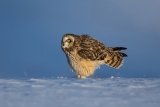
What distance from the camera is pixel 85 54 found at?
1070 centimetres

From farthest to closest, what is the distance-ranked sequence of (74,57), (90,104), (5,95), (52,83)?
(74,57)
(52,83)
(5,95)
(90,104)

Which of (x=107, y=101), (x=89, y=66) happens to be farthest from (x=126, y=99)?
(x=89, y=66)

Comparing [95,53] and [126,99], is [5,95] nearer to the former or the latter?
[126,99]

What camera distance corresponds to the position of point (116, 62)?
11.3 m

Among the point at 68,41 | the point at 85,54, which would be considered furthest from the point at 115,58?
the point at 68,41

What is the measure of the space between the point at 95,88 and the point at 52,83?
1182mm

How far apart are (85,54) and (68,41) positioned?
0.57 meters

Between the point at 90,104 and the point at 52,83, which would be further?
the point at 52,83

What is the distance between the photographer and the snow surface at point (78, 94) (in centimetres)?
625

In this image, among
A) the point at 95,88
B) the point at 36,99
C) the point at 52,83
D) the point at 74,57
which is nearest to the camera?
the point at 36,99

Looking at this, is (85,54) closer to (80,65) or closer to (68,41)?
(80,65)

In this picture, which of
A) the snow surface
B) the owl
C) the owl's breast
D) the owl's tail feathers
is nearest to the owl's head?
the owl

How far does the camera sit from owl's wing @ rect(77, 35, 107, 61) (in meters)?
10.7

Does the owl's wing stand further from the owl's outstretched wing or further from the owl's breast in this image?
the owl's breast
